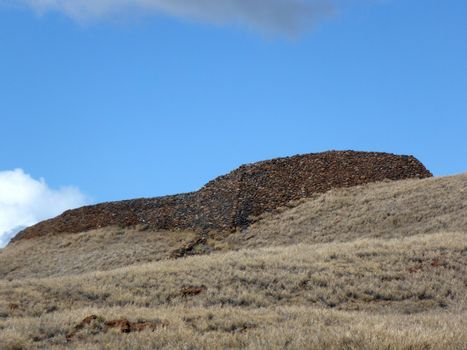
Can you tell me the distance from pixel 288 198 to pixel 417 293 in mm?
20166

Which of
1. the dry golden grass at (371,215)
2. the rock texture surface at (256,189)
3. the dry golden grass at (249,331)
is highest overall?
the rock texture surface at (256,189)

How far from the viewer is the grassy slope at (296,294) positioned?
1000cm

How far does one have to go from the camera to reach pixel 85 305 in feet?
48.3

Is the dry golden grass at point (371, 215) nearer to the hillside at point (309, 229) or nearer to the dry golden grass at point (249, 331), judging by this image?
the hillside at point (309, 229)

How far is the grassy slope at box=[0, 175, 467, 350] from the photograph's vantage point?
A: 10000 millimetres

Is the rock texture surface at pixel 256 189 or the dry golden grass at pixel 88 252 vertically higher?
the rock texture surface at pixel 256 189

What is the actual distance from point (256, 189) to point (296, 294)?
67.3ft

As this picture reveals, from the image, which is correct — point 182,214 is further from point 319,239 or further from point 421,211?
point 421,211

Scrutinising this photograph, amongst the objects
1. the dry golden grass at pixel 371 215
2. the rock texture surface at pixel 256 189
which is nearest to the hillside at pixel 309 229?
the dry golden grass at pixel 371 215

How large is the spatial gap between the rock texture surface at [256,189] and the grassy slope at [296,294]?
15.0 ft

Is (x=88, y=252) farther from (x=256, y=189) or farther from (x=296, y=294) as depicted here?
(x=296, y=294)

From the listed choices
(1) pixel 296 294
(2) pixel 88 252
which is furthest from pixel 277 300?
(2) pixel 88 252

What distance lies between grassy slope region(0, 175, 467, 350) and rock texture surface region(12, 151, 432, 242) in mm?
4562

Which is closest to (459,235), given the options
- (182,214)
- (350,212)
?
(350,212)
